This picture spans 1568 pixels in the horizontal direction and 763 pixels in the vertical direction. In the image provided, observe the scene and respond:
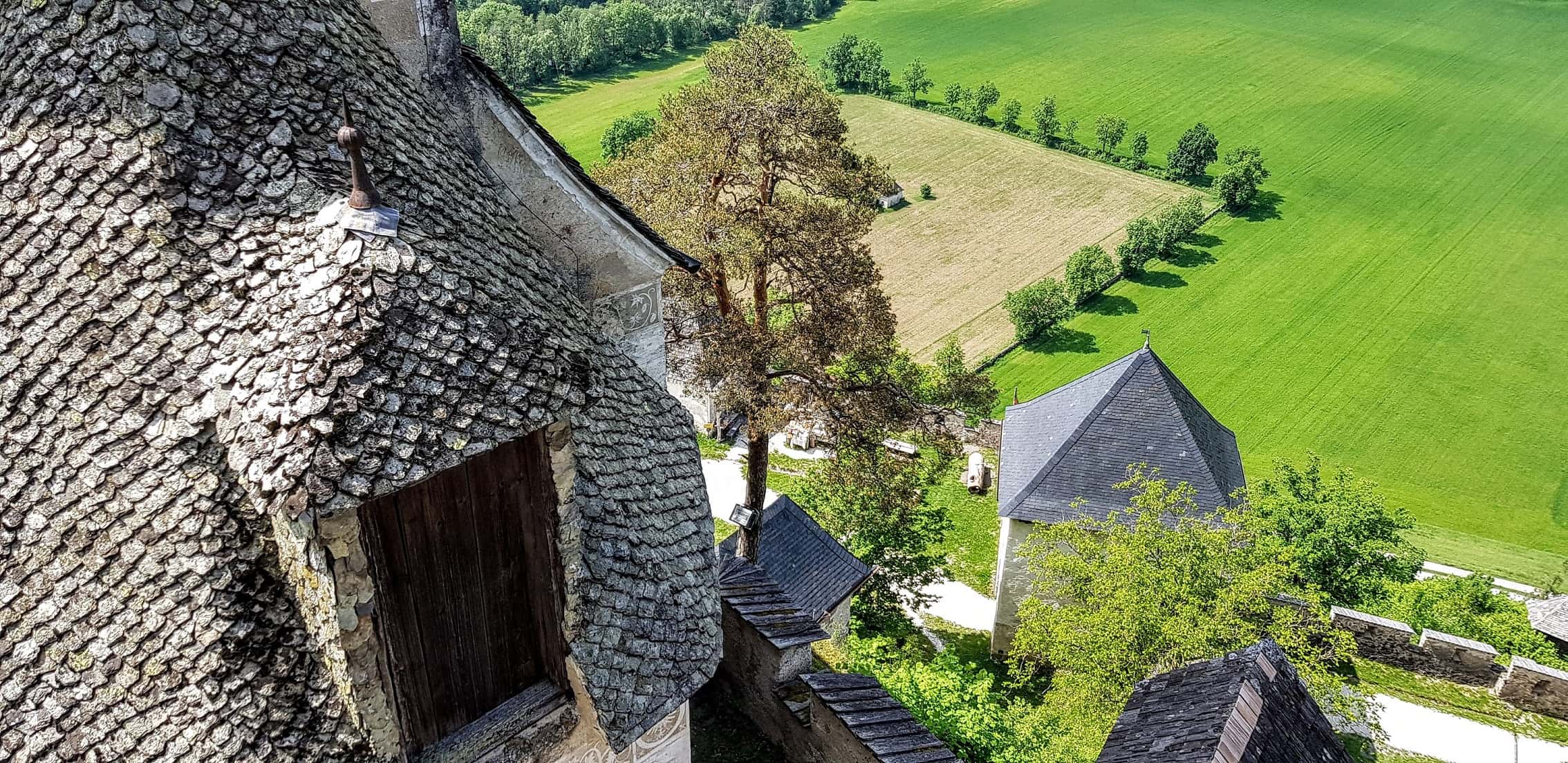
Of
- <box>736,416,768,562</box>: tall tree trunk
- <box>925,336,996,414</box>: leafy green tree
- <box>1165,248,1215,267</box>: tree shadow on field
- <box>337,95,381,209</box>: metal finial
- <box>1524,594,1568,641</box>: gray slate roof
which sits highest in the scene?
<box>337,95,381,209</box>: metal finial

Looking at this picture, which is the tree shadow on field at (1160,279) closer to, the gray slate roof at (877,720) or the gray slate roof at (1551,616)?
the gray slate roof at (1551,616)

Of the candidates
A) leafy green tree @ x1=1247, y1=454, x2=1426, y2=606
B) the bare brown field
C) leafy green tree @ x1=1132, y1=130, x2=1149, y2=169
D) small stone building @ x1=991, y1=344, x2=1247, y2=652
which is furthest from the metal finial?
leafy green tree @ x1=1132, y1=130, x2=1149, y2=169

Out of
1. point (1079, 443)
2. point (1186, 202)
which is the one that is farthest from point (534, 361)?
point (1186, 202)

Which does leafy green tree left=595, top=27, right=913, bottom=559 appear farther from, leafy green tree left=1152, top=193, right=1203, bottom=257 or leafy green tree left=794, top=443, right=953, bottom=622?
leafy green tree left=1152, top=193, right=1203, bottom=257

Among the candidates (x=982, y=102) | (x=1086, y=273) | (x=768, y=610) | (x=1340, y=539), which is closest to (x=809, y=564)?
(x=768, y=610)

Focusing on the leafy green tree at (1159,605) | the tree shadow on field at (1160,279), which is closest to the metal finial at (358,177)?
the leafy green tree at (1159,605)

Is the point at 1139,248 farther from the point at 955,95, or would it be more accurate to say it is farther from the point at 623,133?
the point at 623,133
